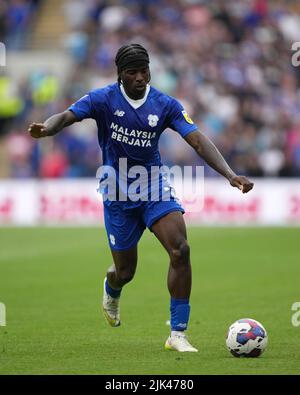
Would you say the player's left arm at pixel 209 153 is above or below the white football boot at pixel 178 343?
above

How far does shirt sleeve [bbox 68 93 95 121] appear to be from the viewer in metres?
9.51

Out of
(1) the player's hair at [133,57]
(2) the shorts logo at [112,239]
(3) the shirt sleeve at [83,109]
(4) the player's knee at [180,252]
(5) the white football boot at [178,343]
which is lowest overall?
(5) the white football boot at [178,343]

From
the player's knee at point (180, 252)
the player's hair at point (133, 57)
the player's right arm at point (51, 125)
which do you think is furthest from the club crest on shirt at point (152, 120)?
the player's knee at point (180, 252)

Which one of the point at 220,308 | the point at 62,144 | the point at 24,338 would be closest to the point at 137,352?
the point at 24,338

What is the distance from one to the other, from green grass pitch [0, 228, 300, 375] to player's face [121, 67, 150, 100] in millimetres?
2426

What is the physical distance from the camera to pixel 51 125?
9.17 m

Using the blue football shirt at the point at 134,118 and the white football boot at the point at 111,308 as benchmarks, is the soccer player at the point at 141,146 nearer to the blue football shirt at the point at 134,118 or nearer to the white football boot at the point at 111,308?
the blue football shirt at the point at 134,118

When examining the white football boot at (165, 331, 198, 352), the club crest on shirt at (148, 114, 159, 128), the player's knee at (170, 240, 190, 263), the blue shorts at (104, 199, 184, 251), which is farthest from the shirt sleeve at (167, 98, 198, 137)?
the white football boot at (165, 331, 198, 352)

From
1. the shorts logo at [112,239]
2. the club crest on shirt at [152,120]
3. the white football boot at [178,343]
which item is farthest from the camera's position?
the shorts logo at [112,239]

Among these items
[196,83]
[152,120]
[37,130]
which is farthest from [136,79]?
[196,83]

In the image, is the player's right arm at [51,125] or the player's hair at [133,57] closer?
the player's right arm at [51,125]

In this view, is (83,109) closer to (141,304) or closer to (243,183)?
(243,183)

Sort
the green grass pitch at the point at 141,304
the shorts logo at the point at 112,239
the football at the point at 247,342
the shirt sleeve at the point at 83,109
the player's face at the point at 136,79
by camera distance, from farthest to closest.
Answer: the shorts logo at the point at 112,239 → the shirt sleeve at the point at 83,109 → the player's face at the point at 136,79 → the football at the point at 247,342 → the green grass pitch at the point at 141,304

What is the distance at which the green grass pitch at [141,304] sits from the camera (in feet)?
28.3
